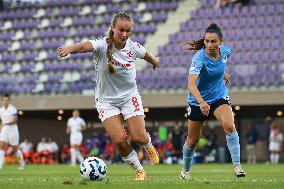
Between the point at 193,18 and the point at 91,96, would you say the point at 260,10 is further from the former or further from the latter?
the point at 91,96

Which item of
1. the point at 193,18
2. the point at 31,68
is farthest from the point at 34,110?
the point at 193,18

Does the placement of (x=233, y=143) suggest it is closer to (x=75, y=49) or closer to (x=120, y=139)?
(x=120, y=139)

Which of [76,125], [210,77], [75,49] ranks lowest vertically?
[76,125]

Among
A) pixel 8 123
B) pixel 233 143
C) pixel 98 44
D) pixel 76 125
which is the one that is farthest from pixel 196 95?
pixel 76 125

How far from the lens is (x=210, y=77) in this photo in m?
12.1

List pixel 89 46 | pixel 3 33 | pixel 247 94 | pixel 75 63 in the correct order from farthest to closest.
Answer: pixel 3 33
pixel 75 63
pixel 247 94
pixel 89 46

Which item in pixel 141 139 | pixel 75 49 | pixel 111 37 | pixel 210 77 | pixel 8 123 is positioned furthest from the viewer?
pixel 8 123

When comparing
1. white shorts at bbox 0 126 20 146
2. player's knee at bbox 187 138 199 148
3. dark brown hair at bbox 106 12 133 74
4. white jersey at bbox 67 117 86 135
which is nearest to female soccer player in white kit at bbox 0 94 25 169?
white shorts at bbox 0 126 20 146

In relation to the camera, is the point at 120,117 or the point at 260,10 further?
the point at 260,10

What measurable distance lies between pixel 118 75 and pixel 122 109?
1.75 ft

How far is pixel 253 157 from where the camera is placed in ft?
110

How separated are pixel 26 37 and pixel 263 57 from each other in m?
11.9

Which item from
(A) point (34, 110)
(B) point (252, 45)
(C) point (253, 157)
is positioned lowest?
(C) point (253, 157)

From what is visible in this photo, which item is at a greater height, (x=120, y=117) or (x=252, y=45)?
(x=252, y=45)
